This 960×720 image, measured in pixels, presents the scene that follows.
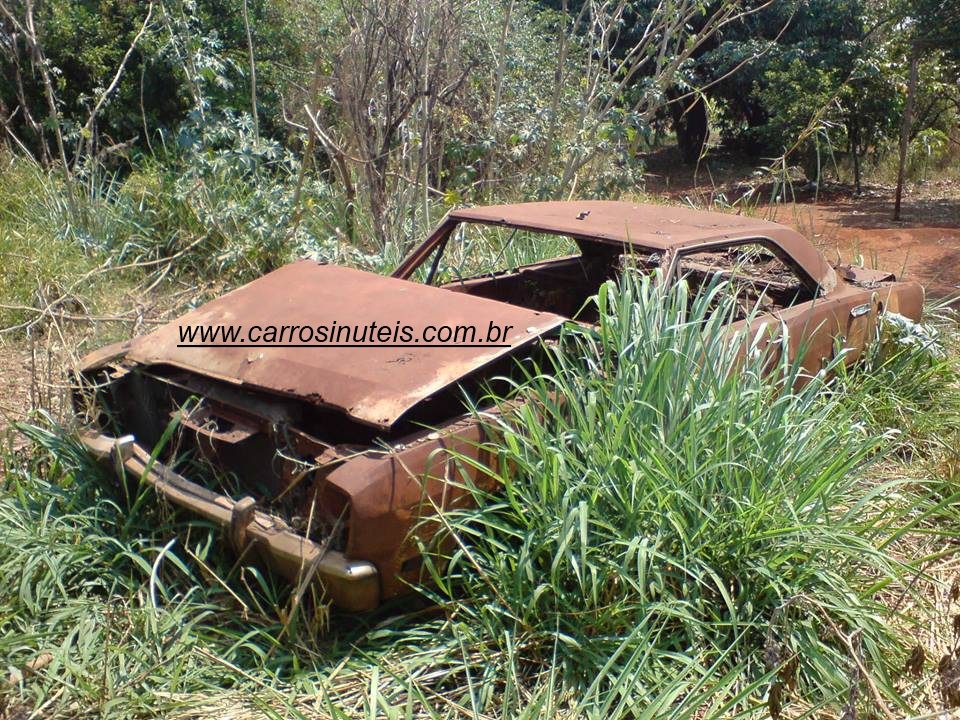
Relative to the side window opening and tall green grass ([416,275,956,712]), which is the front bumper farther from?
the side window opening

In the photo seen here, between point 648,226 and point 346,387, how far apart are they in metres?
1.63

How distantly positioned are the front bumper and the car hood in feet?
1.22

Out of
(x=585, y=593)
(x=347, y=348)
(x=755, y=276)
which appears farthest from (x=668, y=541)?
(x=755, y=276)

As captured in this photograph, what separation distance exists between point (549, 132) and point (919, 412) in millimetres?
3999

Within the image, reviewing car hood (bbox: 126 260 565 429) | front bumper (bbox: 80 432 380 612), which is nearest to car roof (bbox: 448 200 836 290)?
car hood (bbox: 126 260 565 429)

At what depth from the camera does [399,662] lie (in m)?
2.59

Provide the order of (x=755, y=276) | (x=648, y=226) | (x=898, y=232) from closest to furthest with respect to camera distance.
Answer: (x=648, y=226) → (x=755, y=276) → (x=898, y=232)

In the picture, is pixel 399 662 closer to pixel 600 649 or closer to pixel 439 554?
pixel 439 554

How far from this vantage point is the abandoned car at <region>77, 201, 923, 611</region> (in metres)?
2.56

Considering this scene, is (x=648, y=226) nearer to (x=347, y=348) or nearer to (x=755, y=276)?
(x=755, y=276)

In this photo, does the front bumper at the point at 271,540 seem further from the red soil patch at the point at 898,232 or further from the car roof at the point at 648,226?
the red soil patch at the point at 898,232

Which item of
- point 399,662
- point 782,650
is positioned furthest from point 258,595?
point 782,650

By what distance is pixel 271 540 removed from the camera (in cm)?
259

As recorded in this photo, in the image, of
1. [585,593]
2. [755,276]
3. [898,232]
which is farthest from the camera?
[898,232]
